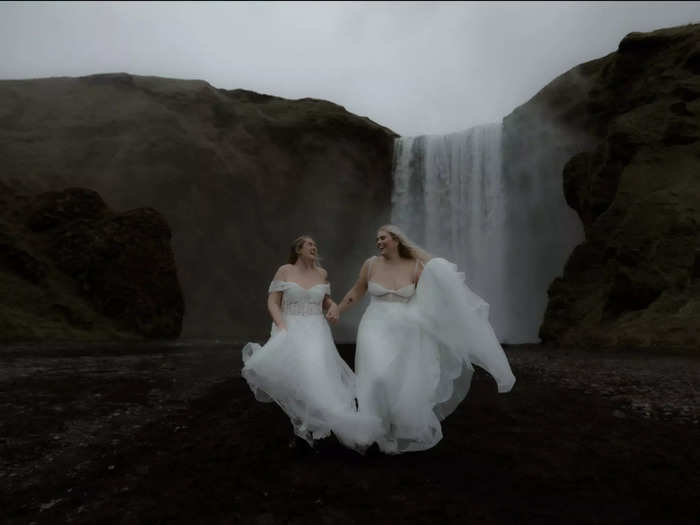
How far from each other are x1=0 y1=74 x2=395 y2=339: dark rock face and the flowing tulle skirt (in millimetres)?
27158

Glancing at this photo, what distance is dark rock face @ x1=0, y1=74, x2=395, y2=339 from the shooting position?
114ft

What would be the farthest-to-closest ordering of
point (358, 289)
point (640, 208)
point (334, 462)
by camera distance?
point (640, 208) < point (358, 289) < point (334, 462)

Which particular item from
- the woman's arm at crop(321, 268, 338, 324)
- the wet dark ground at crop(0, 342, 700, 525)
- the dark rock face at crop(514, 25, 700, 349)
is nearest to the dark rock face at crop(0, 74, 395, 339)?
the dark rock face at crop(514, 25, 700, 349)

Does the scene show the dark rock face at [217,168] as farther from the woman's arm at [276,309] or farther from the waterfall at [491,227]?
the woman's arm at [276,309]

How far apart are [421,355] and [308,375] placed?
105 centimetres

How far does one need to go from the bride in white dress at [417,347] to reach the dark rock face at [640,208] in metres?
11.0

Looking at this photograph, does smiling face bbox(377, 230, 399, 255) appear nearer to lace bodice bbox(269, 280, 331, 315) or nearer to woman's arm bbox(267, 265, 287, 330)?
lace bodice bbox(269, 280, 331, 315)

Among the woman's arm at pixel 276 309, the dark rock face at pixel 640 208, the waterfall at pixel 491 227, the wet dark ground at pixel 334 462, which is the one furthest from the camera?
the waterfall at pixel 491 227

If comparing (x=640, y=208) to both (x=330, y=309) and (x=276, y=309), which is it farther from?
(x=276, y=309)

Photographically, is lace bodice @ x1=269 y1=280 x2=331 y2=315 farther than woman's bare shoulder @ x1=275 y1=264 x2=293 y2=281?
No

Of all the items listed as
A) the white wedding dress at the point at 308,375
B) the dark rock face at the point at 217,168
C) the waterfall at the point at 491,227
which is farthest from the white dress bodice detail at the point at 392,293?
the waterfall at the point at 491,227

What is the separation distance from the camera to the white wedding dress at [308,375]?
16.2 feet

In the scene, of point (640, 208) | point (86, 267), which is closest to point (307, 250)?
point (640, 208)

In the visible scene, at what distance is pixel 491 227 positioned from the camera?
113 feet
